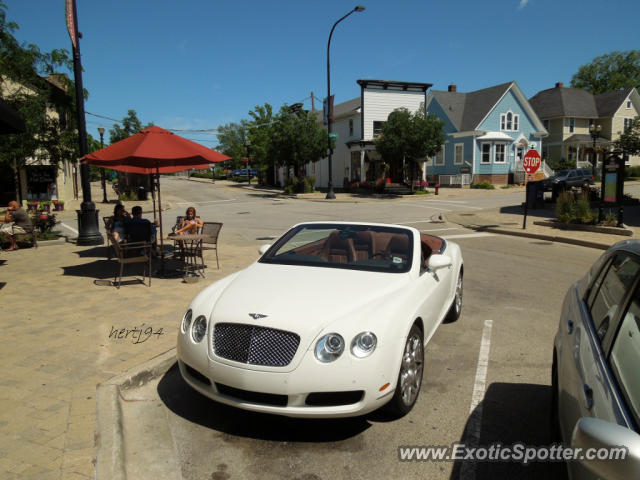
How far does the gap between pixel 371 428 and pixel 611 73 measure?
8321 centimetres

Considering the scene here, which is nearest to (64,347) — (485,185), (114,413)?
(114,413)

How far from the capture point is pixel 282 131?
3588cm

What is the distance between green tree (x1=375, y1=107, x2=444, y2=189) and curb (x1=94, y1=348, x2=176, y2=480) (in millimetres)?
28235

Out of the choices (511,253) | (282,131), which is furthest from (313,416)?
(282,131)

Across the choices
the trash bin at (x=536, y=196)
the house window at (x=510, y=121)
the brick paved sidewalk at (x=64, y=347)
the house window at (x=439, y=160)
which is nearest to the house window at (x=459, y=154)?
the house window at (x=439, y=160)

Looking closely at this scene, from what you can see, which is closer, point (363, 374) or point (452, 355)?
point (363, 374)

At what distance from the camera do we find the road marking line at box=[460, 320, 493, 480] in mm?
3134

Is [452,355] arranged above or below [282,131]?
below

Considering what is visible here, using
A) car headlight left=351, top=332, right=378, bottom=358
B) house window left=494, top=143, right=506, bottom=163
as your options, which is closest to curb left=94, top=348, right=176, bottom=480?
car headlight left=351, top=332, right=378, bottom=358

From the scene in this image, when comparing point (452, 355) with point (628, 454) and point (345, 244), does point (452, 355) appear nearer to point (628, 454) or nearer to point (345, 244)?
point (345, 244)

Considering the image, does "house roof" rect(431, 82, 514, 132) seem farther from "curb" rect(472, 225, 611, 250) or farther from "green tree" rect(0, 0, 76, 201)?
"green tree" rect(0, 0, 76, 201)

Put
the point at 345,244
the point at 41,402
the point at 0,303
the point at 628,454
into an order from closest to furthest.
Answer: the point at 628,454
the point at 41,402
the point at 345,244
the point at 0,303

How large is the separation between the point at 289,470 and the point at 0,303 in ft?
18.4

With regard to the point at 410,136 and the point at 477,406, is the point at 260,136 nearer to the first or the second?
the point at 410,136
